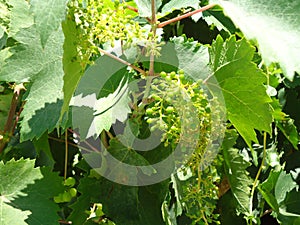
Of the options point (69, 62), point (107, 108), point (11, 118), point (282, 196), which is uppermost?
point (69, 62)

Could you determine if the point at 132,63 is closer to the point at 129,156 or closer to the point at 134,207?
the point at 129,156

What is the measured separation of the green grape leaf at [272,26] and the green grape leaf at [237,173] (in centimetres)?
41

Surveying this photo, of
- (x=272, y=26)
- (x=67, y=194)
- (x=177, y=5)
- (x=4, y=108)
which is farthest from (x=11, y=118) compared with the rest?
(x=272, y=26)

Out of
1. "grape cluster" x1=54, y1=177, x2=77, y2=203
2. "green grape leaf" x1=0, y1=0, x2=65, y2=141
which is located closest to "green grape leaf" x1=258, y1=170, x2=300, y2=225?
"grape cluster" x1=54, y1=177, x2=77, y2=203

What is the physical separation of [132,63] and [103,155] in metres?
0.22

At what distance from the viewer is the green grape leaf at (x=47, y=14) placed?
810 mm

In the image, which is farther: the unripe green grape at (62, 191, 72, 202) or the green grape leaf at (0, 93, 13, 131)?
the green grape leaf at (0, 93, 13, 131)

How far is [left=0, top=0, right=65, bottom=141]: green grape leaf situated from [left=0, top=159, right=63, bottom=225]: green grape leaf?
0.26 ft

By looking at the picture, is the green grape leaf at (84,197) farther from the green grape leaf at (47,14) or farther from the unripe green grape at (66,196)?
the green grape leaf at (47,14)

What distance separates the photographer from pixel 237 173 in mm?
1237

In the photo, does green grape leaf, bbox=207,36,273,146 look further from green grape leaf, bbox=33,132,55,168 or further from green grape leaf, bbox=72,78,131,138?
green grape leaf, bbox=33,132,55,168

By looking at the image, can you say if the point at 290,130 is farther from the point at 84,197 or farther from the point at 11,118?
the point at 11,118

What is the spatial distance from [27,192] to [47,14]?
46 centimetres

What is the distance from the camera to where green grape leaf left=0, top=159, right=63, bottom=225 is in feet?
3.73
